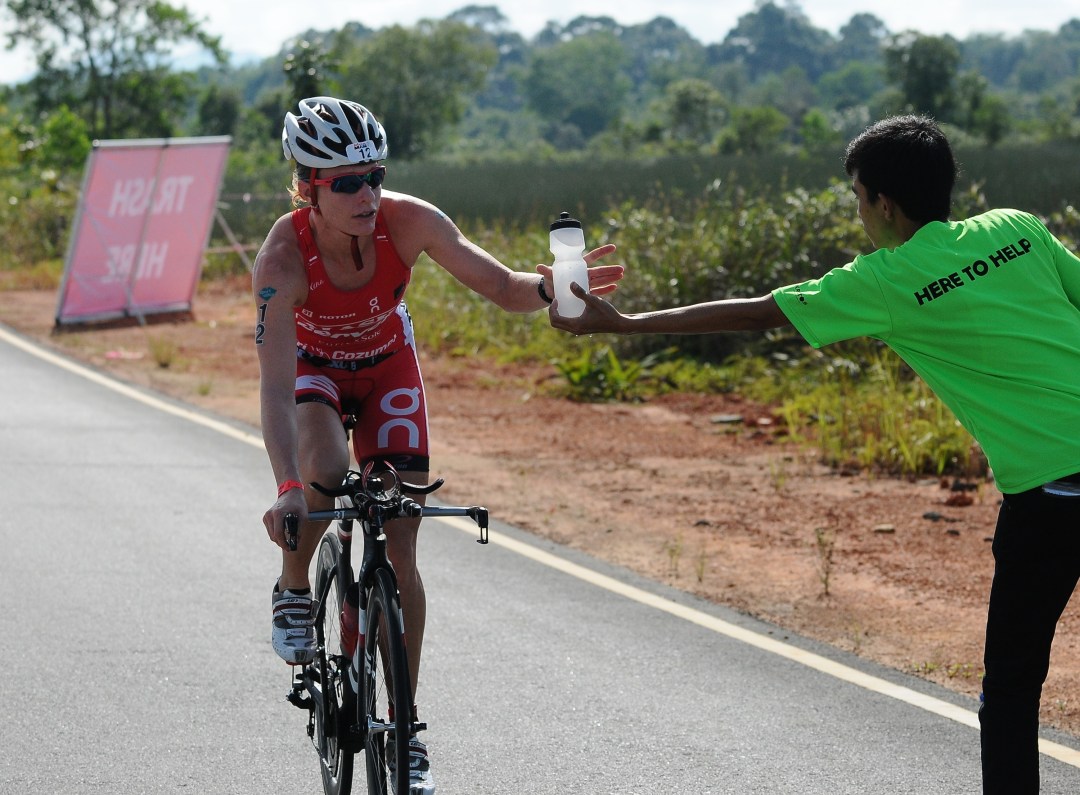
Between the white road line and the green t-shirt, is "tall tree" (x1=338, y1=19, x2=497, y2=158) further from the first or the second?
the green t-shirt

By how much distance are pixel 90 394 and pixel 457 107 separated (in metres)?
117

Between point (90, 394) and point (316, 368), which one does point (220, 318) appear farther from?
point (316, 368)

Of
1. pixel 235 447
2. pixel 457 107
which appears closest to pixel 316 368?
pixel 235 447

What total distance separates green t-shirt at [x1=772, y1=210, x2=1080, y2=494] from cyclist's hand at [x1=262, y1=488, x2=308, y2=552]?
1335 millimetres

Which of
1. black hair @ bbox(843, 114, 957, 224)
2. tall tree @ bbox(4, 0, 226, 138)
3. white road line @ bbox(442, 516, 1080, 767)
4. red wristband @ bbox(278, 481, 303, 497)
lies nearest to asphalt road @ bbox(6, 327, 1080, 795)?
white road line @ bbox(442, 516, 1080, 767)

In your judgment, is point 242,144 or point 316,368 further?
point 242,144

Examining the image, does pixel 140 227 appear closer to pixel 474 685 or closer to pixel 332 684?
pixel 474 685

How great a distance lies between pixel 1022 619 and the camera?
3.70 metres

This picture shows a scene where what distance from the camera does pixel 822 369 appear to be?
46.0ft

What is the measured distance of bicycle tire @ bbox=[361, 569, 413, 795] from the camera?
12.5 feet

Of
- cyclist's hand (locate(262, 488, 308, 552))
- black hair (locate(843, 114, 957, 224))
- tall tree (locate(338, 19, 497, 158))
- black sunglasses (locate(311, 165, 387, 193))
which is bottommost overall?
cyclist's hand (locate(262, 488, 308, 552))

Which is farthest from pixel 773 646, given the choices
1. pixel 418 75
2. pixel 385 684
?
pixel 418 75

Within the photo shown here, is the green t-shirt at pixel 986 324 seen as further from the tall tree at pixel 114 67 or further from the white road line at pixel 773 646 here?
the tall tree at pixel 114 67

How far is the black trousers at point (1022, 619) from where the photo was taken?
3.63 metres
